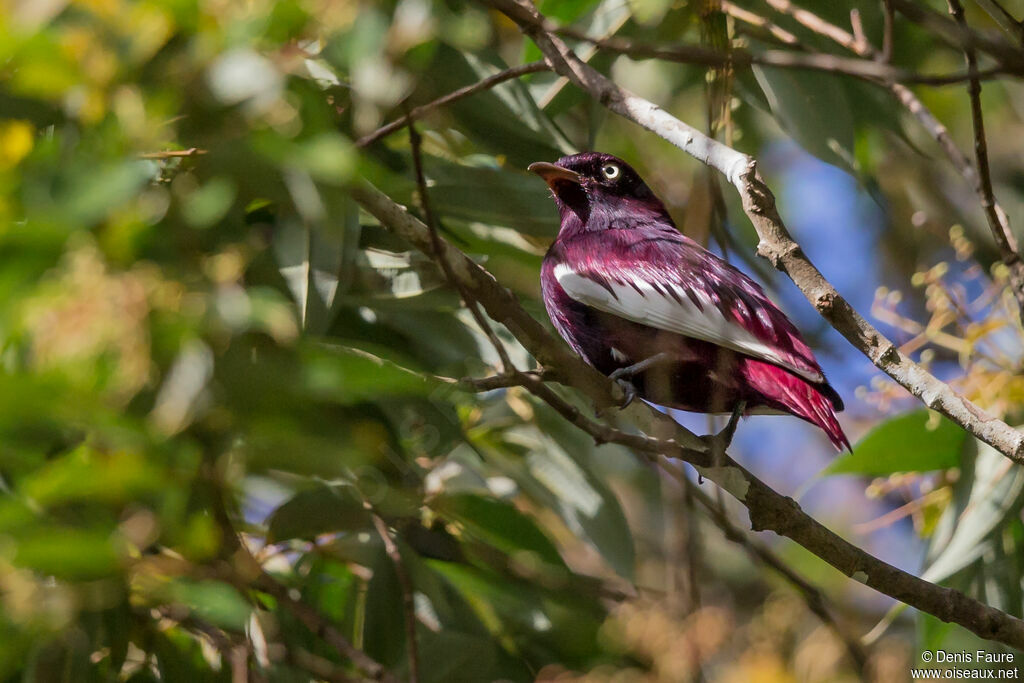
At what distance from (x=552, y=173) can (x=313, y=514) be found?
1.27 metres

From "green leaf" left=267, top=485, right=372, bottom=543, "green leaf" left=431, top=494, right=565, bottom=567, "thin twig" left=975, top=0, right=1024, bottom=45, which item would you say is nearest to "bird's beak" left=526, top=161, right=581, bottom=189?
"green leaf" left=431, top=494, right=565, bottom=567

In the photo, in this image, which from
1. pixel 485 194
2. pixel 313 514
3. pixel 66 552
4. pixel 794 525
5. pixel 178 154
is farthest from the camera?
pixel 485 194

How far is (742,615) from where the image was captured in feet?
21.7

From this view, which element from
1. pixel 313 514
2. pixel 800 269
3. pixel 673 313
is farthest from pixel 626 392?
pixel 313 514

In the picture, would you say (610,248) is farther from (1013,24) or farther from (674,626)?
(674,626)

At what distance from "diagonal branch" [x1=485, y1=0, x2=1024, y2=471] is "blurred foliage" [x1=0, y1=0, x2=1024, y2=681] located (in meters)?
0.30

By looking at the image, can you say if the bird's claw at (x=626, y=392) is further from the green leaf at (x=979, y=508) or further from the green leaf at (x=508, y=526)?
the green leaf at (x=979, y=508)

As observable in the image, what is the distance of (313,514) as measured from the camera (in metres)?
3.16

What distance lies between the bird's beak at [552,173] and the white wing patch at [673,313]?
16.2 inches

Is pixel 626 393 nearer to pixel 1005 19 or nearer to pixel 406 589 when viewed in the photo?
pixel 406 589

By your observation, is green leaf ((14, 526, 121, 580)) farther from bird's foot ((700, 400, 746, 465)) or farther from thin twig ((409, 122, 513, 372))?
bird's foot ((700, 400, 746, 465))

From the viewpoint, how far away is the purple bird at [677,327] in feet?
9.53

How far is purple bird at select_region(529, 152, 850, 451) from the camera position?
9.53 feet

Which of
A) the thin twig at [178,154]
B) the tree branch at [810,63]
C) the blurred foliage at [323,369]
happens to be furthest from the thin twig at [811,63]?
the thin twig at [178,154]
